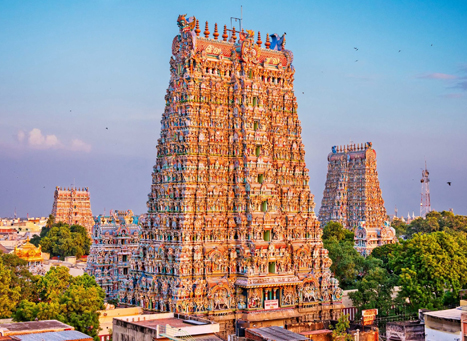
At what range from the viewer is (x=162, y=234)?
48.7 metres

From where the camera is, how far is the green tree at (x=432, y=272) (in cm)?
5288

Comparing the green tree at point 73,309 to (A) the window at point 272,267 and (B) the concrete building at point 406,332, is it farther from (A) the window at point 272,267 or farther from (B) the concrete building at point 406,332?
(B) the concrete building at point 406,332

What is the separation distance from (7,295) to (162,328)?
17187 millimetres

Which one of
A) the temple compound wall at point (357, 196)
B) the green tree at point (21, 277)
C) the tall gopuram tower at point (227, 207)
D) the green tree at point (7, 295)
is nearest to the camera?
the tall gopuram tower at point (227, 207)

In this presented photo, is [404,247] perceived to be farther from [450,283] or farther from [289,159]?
[289,159]

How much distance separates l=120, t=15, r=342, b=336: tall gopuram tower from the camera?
157 feet

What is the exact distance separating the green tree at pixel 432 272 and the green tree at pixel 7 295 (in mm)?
29152

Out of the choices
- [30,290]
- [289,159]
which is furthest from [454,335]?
[30,290]

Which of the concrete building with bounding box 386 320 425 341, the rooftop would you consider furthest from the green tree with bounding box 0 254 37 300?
the rooftop

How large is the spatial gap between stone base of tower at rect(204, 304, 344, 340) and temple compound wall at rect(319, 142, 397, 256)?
141 ft

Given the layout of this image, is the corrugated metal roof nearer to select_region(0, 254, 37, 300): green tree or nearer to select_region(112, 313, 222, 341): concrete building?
select_region(112, 313, 222, 341): concrete building

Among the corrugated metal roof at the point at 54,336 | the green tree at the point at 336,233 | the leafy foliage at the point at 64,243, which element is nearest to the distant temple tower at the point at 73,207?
the leafy foliage at the point at 64,243

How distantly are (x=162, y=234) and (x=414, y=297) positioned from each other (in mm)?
A: 20295

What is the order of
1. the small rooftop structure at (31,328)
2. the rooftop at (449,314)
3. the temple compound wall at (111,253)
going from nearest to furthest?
the small rooftop structure at (31,328), the rooftop at (449,314), the temple compound wall at (111,253)
